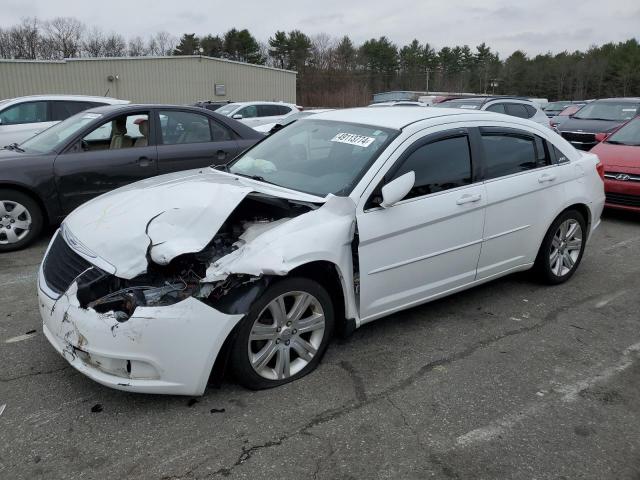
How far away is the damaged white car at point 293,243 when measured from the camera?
9.27 feet

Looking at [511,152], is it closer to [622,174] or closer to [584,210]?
[584,210]

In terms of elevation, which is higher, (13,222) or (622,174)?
(622,174)

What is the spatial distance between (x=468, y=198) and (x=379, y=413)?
1.75 m

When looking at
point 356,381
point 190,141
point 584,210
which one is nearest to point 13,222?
point 190,141

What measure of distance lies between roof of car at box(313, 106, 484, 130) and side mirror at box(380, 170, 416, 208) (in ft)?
1.74

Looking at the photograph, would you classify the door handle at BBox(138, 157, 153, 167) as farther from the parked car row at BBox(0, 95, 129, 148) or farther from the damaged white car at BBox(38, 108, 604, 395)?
the parked car row at BBox(0, 95, 129, 148)

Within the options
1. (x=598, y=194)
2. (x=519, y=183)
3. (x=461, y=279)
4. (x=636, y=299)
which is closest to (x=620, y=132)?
(x=598, y=194)

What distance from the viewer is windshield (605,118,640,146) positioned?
8297 millimetres

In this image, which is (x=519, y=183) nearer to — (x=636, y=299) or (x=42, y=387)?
(x=636, y=299)

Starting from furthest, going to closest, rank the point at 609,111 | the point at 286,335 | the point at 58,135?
the point at 609,111 < the point at 58,135 < the point at 286,335

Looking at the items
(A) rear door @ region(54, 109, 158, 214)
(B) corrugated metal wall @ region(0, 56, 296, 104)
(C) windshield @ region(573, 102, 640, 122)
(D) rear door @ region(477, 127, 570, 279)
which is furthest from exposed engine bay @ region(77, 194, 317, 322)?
(B) corrugated metal wall @ region(0, 56, 296, 104)

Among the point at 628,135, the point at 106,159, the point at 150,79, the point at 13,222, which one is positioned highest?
the point at 150,79

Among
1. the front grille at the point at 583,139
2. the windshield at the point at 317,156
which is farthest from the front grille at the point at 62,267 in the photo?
the front grille at the point at 583,139

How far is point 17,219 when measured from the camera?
5.78 meters
